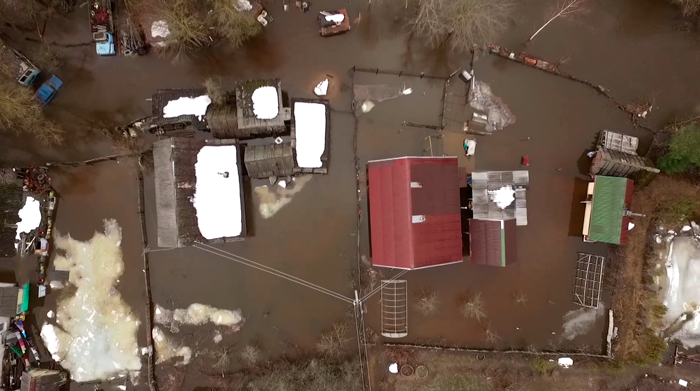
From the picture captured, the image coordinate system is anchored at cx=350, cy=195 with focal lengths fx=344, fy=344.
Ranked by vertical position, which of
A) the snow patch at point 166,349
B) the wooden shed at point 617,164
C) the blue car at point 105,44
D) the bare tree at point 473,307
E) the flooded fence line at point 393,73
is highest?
the blue car at point 105,44

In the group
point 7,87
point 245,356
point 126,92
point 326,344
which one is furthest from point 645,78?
point 7,87

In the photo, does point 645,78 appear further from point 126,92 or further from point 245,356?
point 126,92

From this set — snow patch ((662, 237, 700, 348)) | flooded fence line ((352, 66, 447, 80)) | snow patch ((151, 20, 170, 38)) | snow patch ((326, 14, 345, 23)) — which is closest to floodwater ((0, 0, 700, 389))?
flooded fence line ((352, 66, 447, 80))

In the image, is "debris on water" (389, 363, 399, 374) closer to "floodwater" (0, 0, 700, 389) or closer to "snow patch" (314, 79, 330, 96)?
"floodwater" (0, 0, 700, 389)

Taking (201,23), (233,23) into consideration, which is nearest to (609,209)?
(233,23)

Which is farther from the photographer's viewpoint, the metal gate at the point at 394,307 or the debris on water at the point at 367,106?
the metal gate at the point at 394,307

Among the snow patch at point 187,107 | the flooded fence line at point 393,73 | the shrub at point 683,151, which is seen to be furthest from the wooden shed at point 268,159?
the shrub at point 683,151

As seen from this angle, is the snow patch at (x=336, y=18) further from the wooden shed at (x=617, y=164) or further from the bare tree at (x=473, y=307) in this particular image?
the bare tree at (x=473, y=307)
